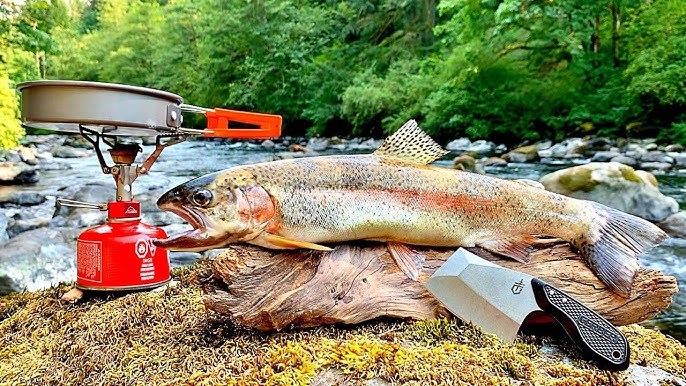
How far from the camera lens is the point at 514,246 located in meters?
2.35

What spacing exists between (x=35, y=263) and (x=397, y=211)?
117 inches

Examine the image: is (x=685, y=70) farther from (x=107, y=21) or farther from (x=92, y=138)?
(x=107, y=21)

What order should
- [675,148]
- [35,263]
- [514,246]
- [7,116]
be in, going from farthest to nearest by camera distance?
1. [675,148]
2. [7,116]
3. [35,263]
4. [514,246]

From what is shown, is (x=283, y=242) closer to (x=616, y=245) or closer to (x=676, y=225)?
(x=616, y=245)

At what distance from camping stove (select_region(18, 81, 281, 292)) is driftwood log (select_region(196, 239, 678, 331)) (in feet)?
1.85

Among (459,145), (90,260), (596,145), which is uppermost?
(90,260)

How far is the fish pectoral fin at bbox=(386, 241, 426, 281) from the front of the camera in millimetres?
2207

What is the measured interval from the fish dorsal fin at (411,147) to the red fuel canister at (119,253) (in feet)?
3.69

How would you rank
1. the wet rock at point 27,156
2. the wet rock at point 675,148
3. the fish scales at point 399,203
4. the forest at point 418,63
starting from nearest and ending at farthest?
1. the fish scales at point 399,203
2. the wet rock at point 675,148
3. the wet rock at point 27,156
4. the forest at point 418,63

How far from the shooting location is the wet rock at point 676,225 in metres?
6.78

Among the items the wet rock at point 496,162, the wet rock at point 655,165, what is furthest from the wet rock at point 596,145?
the wet rock at point 496,162

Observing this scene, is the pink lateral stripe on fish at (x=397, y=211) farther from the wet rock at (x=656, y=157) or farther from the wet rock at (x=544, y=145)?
the wet rock at (x=544, y=145)

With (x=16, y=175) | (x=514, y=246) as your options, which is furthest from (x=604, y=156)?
(x=16, y=175)

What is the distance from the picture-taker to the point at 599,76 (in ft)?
63.9
